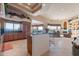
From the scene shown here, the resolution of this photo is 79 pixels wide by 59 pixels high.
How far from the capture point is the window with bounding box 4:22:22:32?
6.88 feet

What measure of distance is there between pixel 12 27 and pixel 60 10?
0.96 m

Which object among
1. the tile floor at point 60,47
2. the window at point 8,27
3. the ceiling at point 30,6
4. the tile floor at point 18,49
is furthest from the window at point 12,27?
the tile floor at point 60,47

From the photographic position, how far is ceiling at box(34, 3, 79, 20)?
Answer: 6.89 ft

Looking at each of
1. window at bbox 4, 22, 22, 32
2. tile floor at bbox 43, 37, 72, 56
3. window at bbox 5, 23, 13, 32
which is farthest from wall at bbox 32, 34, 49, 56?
window at bbox 5, 23, 13, 32

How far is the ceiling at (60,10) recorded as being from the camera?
210 centimetres

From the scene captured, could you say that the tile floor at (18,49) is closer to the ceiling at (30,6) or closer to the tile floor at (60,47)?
the tile floor at (60,47)

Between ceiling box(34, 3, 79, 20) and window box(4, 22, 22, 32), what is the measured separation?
1.31 ft

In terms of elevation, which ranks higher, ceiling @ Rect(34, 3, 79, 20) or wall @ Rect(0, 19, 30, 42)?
ceiling @ Rect(34, 3, 79, 20)

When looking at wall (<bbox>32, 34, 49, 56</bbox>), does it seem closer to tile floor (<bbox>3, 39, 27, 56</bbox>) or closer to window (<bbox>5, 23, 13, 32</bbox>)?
tile floor (<bbox>3, 39, 27, 56</bbox>)

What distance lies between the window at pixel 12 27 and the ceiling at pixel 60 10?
0.40 m

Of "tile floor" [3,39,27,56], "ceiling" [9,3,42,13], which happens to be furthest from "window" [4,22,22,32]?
"ceiling" [9,3,42,13]

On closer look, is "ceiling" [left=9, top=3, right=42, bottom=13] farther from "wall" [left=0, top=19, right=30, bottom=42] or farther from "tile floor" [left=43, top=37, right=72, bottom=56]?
"tile floor" [left=43, top=37, right=72, bottom=56]

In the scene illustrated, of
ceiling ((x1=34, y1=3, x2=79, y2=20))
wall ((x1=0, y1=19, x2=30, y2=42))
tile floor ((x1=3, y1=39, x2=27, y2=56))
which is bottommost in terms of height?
tile floor ((x1=3, y1=39, x2=27, y2=56))

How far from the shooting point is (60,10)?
2.12 metres
